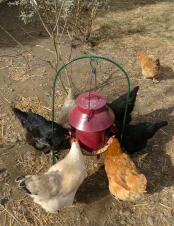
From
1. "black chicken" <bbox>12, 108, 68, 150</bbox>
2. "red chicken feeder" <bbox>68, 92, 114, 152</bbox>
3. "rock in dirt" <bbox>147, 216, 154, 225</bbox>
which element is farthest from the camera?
"black chicken" <bbox>12, 108, 68, 150</bbox>

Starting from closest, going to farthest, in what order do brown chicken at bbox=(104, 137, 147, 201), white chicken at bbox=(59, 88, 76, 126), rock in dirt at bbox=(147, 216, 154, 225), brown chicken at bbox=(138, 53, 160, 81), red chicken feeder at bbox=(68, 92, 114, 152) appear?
red chicken feeder at bbox=(68, 92, 114, 152) → brown chicken at bbox=(104, 137, 147, 201) → rock in dirt at bbox=(147, 216, 154, 225) → white chicken at bbox=(59, 88, 76, 126) → brown chicken at bbox=(138, 53, 160, 81)

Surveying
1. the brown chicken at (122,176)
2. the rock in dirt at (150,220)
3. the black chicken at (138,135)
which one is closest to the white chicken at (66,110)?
the black chicken at (138,135)

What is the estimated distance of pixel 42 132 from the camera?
2730 mm

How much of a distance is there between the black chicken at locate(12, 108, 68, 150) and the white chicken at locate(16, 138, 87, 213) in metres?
0.50

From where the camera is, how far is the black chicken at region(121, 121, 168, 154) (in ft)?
9.03

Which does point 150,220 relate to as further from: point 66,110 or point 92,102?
point 66,110

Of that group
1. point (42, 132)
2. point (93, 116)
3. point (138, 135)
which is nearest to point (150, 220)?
point (138, 135)

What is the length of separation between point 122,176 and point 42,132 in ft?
3.85

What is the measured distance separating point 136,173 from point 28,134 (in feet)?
5.12

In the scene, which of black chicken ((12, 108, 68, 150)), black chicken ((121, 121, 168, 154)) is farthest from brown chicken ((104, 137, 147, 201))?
black chicken ((12, 108, 68, 150))

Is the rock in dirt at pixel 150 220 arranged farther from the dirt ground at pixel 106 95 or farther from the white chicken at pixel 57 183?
the white chicken at pixel 57 183

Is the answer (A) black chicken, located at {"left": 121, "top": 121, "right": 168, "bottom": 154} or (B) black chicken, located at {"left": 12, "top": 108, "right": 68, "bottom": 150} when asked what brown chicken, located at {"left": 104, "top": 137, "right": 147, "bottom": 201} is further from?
(B) black chicken, located at {"left": 12, "top": 108, "right": 68, "bottom": 150}

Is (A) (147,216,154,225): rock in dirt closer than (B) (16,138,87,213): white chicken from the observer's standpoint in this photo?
No

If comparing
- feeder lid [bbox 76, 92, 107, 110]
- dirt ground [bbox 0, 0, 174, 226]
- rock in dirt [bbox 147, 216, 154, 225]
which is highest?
feeder lid [bbox 76, 92, 107, 110]
